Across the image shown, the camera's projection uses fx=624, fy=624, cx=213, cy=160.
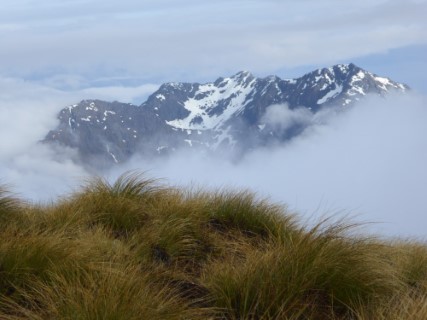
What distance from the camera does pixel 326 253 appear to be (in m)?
6.06

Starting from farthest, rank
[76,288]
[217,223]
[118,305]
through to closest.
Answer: [217,223], [76,288], [118,305]

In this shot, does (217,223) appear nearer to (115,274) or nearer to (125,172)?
(125,172)

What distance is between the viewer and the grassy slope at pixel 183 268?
199 inches

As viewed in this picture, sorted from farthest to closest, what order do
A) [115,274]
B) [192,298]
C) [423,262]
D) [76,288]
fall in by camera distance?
1. [423,262]
2. [192,298]
3. [115,274]
4. [76,288]

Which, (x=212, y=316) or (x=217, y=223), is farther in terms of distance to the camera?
(x=217, y=223)

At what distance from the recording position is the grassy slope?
506cm

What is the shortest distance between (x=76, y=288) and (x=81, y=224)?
2691mm

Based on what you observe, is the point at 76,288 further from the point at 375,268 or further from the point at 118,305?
the point at 375,268

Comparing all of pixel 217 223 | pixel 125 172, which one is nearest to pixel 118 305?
pixel 217 223

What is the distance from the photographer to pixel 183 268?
6.93 m

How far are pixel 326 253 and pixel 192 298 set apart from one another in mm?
1367

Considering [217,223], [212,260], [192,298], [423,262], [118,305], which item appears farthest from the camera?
→ [217,223]

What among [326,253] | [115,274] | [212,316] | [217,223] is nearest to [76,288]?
[115,274]

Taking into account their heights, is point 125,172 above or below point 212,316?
above
